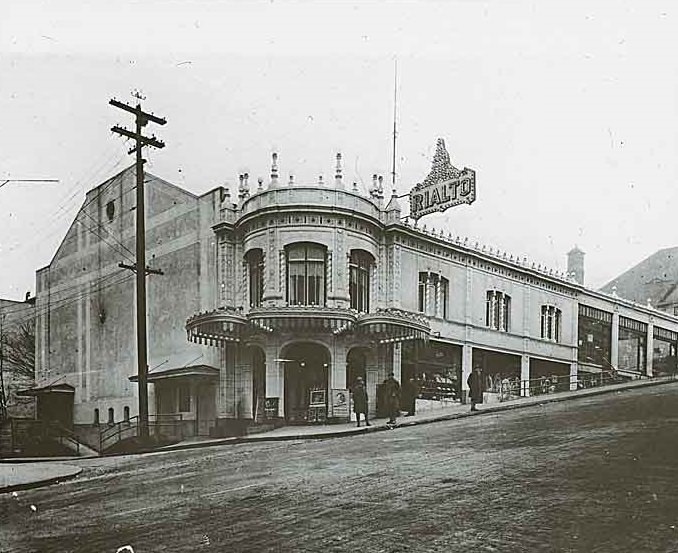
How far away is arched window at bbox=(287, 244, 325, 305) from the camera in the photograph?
11438 mm

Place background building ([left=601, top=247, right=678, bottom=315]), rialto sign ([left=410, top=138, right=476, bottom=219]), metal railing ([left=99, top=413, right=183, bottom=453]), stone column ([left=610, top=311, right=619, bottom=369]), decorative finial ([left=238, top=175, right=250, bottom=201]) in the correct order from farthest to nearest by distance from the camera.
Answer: metal railing ([left=99, top=413, right=183, bottom=453]), stone column ([left=610, top=311, right=619, bottom=369]), decorative finial ([left=238, top=175, right=250, bottom=201]), rialto sign ([left=410, top=138, right=476, bottom=219]), background building ([left=601, top=247, right=678, bottom=315])

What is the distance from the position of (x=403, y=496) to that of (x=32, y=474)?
18.6ft

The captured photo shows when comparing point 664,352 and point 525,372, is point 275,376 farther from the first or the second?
point 664,352

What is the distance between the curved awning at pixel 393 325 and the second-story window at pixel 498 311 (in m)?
0.92

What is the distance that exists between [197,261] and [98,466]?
307cm

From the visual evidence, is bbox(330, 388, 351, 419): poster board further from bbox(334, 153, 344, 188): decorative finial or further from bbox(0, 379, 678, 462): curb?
bbox(334, 153, 344, 188): decorative finial

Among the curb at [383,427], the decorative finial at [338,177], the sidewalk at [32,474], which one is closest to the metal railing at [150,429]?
the curb at [383,427]

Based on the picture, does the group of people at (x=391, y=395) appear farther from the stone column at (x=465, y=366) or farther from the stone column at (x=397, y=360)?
the stone column at (x=465, y=366)

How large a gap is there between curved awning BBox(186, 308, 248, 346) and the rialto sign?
2944 millimetres

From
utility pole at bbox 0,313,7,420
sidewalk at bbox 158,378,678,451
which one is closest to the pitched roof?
sidewalk at bbox 158,378,678,451

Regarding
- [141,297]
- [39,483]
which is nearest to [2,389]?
[141,297]

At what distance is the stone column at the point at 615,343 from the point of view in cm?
1055

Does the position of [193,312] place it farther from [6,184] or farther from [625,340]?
[625,340]

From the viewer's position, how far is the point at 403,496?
21.3ft
